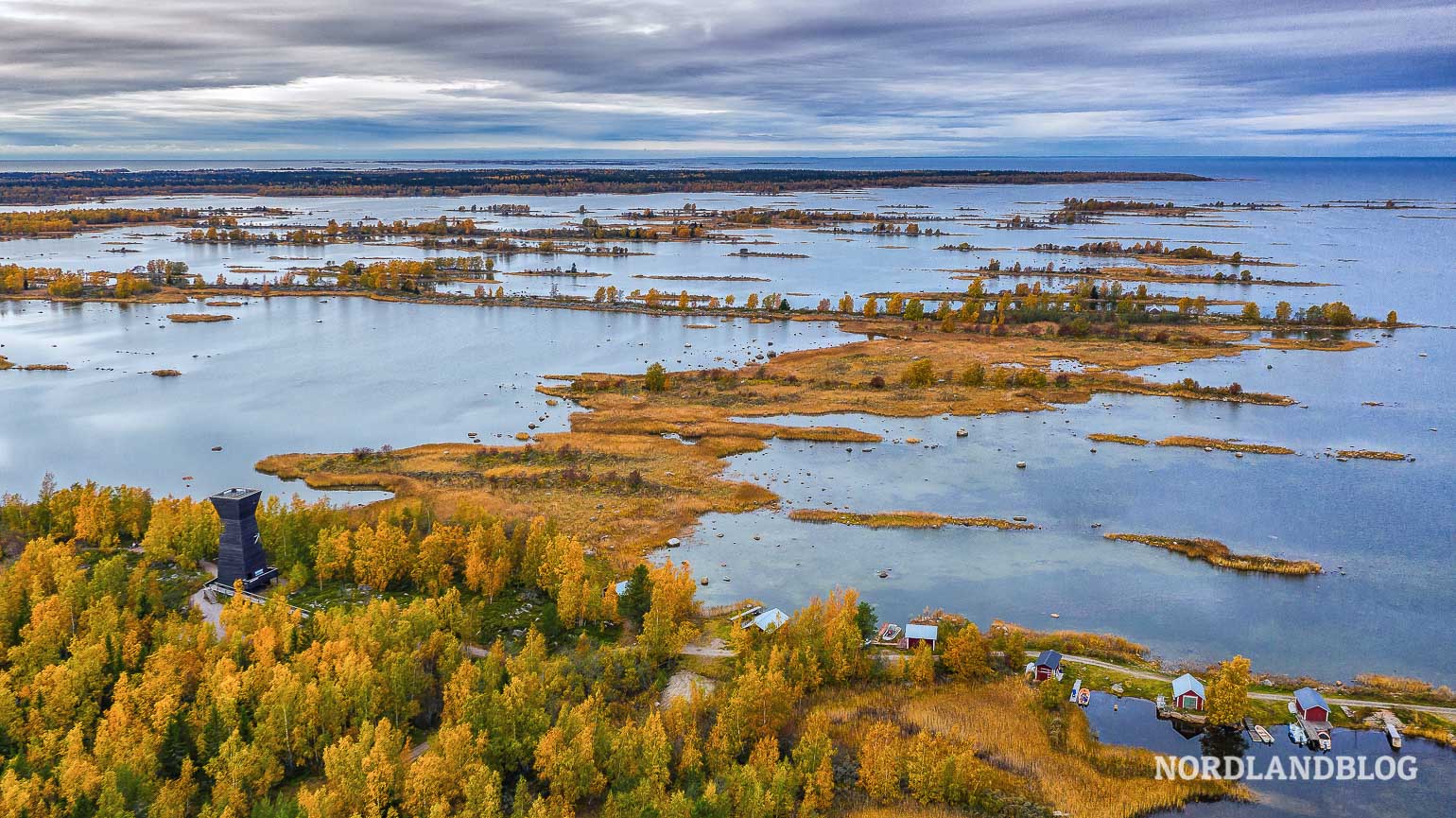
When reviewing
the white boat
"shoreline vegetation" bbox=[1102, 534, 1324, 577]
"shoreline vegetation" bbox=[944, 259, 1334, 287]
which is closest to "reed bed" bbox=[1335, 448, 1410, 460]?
"shoreline vegetation" bbox=[1102, 534, 1324, 577]

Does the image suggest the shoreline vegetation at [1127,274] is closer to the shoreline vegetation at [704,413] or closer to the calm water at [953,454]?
the calm water at [953,454]

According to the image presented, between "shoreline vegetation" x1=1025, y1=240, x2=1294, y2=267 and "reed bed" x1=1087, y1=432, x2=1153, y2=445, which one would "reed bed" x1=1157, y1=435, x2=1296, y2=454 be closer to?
"reed bed" x1=1087, y1=432, x2=1153, y2=445

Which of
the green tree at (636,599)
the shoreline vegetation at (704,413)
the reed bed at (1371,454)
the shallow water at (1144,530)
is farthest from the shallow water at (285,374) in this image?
the reed bed at (1371,454)

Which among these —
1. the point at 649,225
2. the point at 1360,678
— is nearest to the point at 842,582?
the point at 1360,678

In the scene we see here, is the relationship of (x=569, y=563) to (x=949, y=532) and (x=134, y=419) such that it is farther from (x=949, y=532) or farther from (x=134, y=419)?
(x=134, y=419)

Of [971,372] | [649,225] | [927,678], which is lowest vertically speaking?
[927,678]

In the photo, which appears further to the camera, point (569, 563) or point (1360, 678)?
point (569, 563)

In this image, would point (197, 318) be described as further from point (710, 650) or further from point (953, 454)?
point (710, 650)
